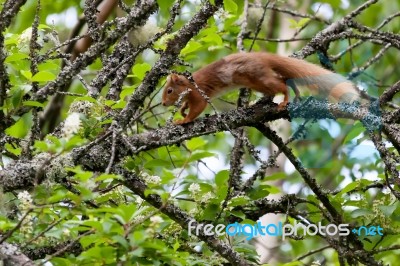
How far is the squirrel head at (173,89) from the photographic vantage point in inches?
193

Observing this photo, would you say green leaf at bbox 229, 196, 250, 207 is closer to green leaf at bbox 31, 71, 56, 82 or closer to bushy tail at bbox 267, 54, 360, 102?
bushy tail at bbox 267, 54, 360, 102

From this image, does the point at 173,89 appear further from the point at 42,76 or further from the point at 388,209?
the point at 42,76

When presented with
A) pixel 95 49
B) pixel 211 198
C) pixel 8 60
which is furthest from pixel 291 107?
pixel 8 60

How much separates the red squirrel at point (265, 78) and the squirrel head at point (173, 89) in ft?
0.14

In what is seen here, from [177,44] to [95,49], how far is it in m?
0.46

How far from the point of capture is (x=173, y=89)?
4930mm

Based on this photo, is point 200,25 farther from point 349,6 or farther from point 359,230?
point 349,6

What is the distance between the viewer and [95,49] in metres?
2.88

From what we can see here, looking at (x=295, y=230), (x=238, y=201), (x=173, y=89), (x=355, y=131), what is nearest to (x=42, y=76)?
(x=238, y=201)

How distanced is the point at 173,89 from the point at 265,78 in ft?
2.76

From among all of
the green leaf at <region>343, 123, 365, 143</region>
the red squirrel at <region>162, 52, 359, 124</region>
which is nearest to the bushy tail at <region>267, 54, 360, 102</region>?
the red squirrel at <region>162, 52, 359, 124</region>

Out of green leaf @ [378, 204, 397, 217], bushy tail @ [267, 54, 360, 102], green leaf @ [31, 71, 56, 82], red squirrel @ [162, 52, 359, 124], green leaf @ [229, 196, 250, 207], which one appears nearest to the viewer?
green leaf @ [31, 71, 56, 82]

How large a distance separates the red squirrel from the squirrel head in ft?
0.14

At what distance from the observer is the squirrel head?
489cm
